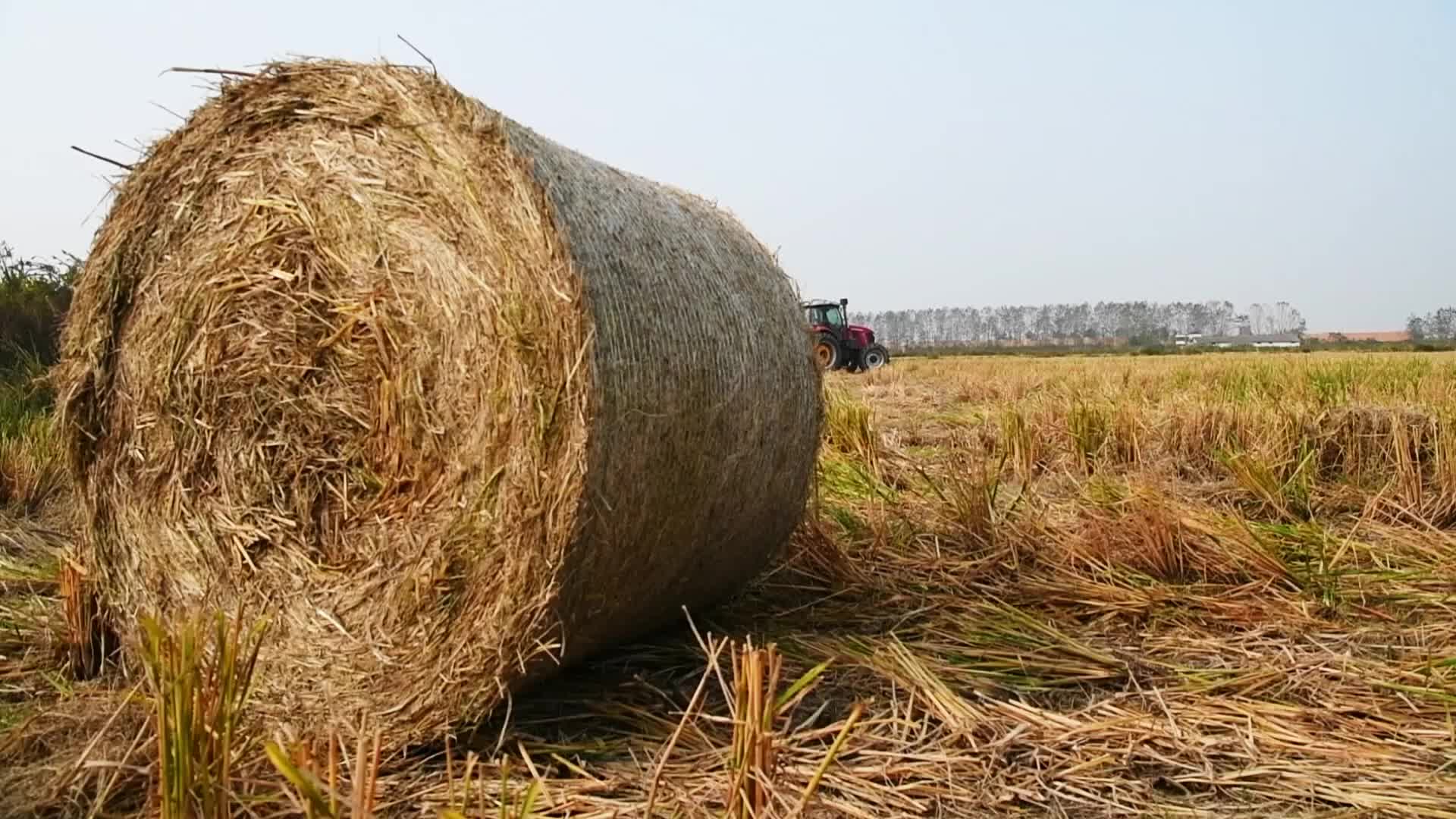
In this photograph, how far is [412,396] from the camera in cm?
307

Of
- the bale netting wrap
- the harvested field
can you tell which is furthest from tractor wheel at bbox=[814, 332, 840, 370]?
the bale netting wrap

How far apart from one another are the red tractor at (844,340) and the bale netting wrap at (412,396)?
20205 mm

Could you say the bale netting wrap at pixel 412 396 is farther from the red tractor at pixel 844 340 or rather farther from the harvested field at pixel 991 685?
the red tractor at pixel 844 340

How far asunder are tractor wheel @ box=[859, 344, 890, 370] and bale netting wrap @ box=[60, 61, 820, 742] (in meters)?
23.0

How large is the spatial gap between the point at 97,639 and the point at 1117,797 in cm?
303

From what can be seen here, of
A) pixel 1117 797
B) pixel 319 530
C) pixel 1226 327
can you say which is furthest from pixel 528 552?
pixel 1226 327

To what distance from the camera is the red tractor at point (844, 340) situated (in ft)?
80.9

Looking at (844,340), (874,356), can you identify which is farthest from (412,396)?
(874,356)

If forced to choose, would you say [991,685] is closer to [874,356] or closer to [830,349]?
[830,349]

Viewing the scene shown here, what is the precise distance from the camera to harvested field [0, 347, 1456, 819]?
8.02 ft

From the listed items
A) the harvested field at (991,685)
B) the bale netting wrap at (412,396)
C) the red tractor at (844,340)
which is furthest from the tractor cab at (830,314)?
the bale netting wrap at (412,396)

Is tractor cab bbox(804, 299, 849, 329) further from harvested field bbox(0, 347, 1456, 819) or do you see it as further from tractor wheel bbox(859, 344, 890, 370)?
harvested field bbox(0, 347, 1456, 819)

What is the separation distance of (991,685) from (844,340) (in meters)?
22.8

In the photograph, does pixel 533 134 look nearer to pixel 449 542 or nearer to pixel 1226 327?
pixel 449 542
